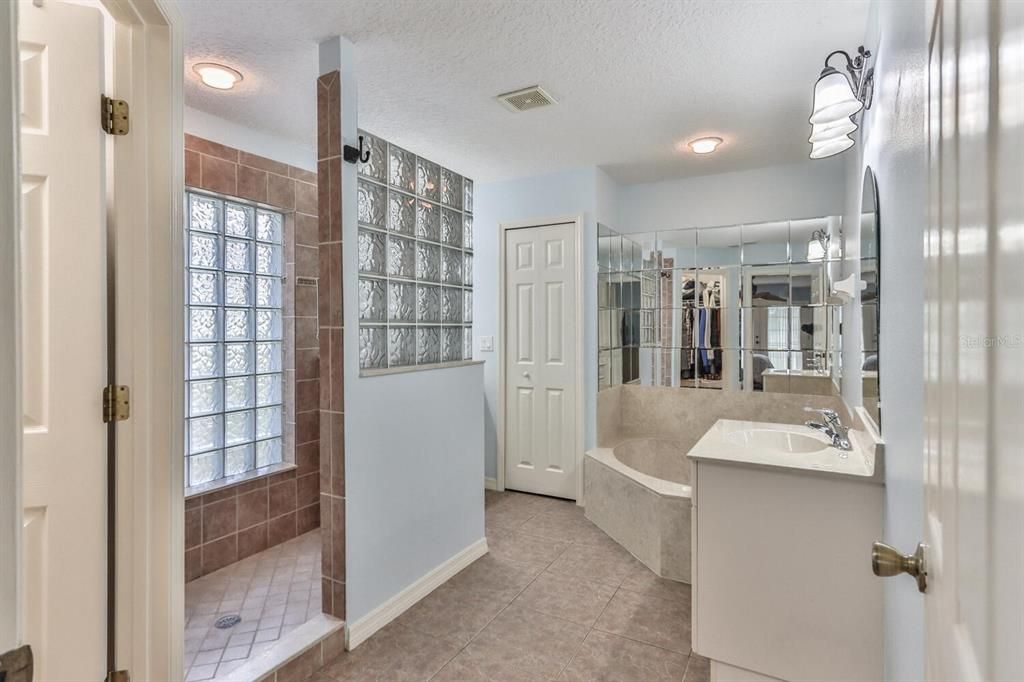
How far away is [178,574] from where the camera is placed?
1533 millimetres

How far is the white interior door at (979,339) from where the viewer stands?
32 centimetres

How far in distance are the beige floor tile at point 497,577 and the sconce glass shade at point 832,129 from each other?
229cm

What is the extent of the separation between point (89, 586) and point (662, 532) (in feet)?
7.82

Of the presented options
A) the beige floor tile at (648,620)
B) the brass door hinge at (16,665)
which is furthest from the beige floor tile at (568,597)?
the brass door hinge at (16,665)

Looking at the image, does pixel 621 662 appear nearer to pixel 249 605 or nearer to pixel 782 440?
pixel 782 440

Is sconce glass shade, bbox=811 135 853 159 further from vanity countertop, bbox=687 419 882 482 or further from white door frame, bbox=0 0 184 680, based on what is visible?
white door frame, bbox=0 0 184 680

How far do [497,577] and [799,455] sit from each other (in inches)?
63.0

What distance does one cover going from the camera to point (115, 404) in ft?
4.63

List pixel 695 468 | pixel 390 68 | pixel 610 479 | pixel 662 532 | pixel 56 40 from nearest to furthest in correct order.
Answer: pixel 56 40 < pixel 695 468 < pixel 390 68 < pixel 662 532 < pixel 610 479

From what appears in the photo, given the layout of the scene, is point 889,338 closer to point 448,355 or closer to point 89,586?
point 448,355

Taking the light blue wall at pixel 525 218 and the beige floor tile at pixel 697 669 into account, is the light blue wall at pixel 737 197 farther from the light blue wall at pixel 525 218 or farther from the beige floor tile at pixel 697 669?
the beige floor tile at pixel 697 669

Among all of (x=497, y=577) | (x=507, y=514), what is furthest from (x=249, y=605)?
(x=507, y=514)

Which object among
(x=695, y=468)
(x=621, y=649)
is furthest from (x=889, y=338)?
(x=621, y=649)

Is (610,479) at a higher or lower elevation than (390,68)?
lower
